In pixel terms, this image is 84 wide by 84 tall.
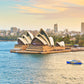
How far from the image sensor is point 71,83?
19516 millimetres

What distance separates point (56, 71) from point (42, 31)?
74.1 ft

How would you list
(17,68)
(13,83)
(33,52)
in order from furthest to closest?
(33,52) → (17,68) → (13,83)

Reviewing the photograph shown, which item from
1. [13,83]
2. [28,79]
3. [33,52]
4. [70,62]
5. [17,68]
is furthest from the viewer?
[33,52]

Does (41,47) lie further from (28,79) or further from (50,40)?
(28,79)

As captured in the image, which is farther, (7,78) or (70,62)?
(70,62)

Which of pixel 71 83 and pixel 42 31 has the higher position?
pixel 42 31

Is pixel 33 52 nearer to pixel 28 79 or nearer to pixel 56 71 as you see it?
pixel 56 71

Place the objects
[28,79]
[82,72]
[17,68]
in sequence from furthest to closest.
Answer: [17,68]
[82,72]
[28,79]

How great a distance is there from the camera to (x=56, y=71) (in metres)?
24.3

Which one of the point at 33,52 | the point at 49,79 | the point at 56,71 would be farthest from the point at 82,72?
the point at 33,52

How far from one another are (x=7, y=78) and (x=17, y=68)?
16.3ft

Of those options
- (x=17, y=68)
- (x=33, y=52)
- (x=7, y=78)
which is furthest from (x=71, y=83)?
(x=33, y=52)

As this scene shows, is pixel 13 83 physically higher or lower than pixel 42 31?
lower

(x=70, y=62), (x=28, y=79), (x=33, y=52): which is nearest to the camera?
(x=28, y=79)
